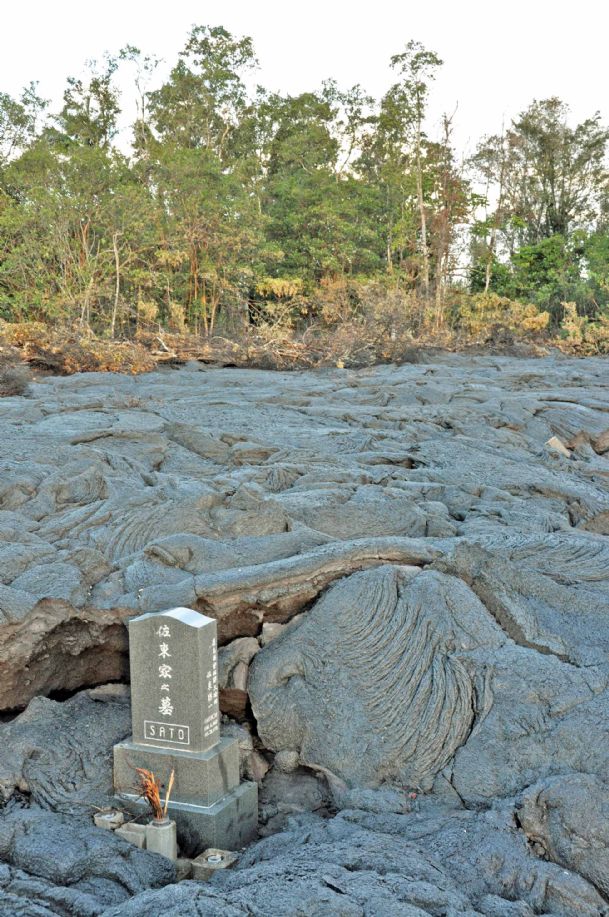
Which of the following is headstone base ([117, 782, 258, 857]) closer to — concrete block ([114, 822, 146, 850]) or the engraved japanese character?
concrete block ([114, 822, 146, 850])

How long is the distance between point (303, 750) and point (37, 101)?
19.2m

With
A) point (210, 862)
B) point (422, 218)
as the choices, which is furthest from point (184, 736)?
point (422, 218)

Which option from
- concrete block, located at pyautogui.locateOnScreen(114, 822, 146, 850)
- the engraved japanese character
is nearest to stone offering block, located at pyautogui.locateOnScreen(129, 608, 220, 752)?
the engraved japanese character

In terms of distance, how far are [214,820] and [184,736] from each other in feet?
1.19

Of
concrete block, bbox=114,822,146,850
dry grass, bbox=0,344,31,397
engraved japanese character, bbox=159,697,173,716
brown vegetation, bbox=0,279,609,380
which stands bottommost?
concrete block, bbox=114,822,146,850

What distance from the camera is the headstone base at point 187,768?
3.32m

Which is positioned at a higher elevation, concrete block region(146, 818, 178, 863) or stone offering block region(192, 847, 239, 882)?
concrete block region(146, 818, 178, 863)

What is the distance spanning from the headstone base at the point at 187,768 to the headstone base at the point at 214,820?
0.03 meters

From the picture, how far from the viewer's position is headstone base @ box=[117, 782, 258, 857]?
10.6 ft

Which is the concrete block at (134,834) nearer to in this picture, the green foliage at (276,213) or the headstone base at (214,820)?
the headstone base at (214,820)

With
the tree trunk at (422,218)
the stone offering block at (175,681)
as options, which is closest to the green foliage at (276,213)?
the tree trunk at (422,218)

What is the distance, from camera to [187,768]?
11.0ft

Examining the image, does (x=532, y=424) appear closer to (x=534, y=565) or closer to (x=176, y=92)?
(x=534, y=565)

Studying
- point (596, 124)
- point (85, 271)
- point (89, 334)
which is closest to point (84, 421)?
point (89, 334)
